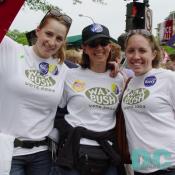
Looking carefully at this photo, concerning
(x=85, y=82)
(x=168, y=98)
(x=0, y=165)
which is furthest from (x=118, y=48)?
(x=0, y=165)

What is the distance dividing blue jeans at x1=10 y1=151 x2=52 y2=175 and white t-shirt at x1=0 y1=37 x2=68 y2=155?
0.15 ft

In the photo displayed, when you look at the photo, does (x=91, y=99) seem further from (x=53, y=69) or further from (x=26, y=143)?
(x=26, y=143)

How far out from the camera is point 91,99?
3.52 metres

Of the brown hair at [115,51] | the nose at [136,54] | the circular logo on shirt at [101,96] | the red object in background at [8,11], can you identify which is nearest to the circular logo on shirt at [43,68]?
the circular logo on shirt at [101,96]

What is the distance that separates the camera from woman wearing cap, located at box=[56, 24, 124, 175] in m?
3.47

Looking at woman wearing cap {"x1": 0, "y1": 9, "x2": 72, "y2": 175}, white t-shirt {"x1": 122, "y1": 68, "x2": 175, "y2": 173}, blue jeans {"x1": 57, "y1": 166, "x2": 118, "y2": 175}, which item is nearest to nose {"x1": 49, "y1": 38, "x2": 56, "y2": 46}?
woman wearing cap {"x1": 0, "y1": 9, "x2": 72, "y2": 175}

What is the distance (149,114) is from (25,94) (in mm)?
933

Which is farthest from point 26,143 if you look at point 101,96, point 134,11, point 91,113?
point 134,11

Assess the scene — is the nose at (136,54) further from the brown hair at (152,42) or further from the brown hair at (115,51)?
the brown hair at (115,51)

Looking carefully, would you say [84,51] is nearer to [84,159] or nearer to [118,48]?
[118,48]

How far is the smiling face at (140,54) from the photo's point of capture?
3510mm

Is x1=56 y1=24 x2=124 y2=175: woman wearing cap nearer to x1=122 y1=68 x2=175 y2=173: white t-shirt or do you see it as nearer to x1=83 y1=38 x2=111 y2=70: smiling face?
x1=83 y1=38 x2=111 y2=70: smiling face

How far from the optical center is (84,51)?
3764 millimetres

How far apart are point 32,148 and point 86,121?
18.3 inches
